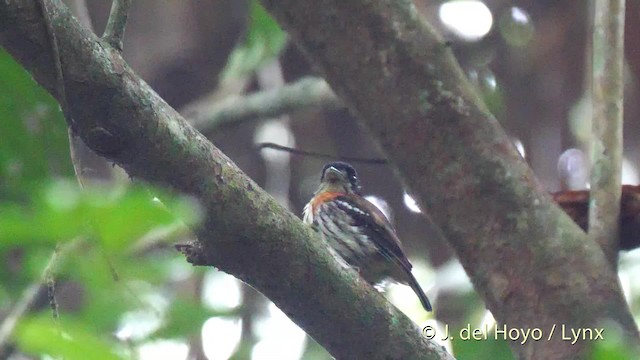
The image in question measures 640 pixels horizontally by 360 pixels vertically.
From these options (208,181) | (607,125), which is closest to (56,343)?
(208,181)

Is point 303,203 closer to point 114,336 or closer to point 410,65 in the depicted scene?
point 410,65

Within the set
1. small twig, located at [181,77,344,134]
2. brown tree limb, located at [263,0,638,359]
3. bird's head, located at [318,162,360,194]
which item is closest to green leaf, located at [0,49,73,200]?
brown tree limb, located at [263,0,638,359]

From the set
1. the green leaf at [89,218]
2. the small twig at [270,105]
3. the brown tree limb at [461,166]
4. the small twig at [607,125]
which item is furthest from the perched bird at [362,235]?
the green leaf at [89,218]

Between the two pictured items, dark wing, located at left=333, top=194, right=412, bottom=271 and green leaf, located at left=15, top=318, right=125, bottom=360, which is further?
dark wing, located at left=333, top=194, right=412, bottom=271

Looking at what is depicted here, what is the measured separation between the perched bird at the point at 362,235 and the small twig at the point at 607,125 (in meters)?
1.24

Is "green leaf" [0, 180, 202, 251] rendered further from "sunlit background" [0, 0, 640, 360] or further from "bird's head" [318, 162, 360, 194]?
"bird's head" [318, 162, 360, 194]

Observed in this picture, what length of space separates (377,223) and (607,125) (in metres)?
1.82

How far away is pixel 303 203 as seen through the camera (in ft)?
19.6

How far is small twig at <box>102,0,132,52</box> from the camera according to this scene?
2.49m

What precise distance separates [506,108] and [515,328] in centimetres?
206

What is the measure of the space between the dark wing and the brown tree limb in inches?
51.2

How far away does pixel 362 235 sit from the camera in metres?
4.96

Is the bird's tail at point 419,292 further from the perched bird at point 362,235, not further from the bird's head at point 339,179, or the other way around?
the bird's head at point 339,179

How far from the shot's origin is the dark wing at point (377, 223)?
475 cm
